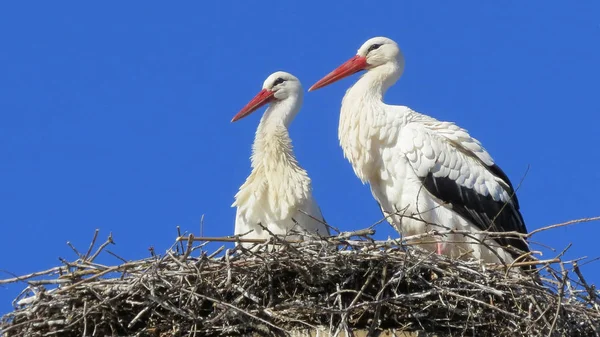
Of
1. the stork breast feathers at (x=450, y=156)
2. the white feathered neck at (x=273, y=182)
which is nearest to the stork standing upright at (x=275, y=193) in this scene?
the white feathered neck at (x=273, y=182)

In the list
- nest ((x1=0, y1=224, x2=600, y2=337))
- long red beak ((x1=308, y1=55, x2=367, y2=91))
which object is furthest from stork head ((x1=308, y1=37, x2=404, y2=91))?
nest ((x1=0, y1=224, x2=600, y2=337))

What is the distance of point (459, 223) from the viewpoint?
27.6 feet

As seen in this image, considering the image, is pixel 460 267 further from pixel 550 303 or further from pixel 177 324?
pixel 177 324

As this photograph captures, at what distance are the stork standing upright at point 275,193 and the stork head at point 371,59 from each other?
501 millimetres

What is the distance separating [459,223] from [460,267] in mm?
1717

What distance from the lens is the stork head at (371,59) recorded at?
362 inches

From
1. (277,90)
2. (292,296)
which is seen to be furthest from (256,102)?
(292,296)

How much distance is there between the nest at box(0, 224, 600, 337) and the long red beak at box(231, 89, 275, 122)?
3071 mm

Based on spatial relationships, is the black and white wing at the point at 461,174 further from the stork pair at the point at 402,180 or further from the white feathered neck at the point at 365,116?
the white feathered neck at the point at 365,116

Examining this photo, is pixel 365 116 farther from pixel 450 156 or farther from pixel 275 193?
pixel 275 193

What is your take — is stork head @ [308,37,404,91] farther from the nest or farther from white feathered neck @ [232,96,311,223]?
the nest

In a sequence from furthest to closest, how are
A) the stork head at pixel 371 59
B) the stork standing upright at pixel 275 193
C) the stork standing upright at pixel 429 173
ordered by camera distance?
the stork head at pixel 371 59 < the stork standing upright at pixel 275 193 < the stork standing upright at pixel 429 173

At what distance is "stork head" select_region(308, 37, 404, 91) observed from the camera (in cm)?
919

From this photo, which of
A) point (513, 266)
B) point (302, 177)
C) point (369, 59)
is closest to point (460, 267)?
point (513, 266)
